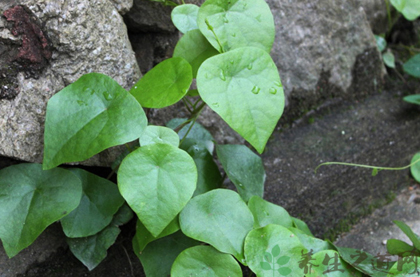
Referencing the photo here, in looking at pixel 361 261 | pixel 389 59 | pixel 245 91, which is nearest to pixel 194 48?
pixel 245 91

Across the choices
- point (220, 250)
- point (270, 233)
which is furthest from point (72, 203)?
point (270, 233)

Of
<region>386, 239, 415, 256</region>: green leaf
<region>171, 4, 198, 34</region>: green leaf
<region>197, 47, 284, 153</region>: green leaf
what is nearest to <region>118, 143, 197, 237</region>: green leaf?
<region>197, 47, 284, 153</region>: green leaf

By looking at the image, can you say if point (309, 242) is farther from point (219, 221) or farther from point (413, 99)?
point (413, 99)

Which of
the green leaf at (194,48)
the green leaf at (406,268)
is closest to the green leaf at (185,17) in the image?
the green leaf at (194,48)

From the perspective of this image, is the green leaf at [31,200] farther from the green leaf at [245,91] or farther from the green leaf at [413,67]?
the green leaf at [413,67]

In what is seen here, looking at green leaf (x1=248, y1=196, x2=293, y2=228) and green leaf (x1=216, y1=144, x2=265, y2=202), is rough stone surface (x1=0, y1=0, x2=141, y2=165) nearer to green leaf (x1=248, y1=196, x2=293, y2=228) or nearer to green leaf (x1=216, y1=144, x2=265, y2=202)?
green leaf (x1=216, y1=144, x2=265, y2=202)

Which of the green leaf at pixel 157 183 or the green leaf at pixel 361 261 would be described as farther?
the green leaf at pixel 361 261
